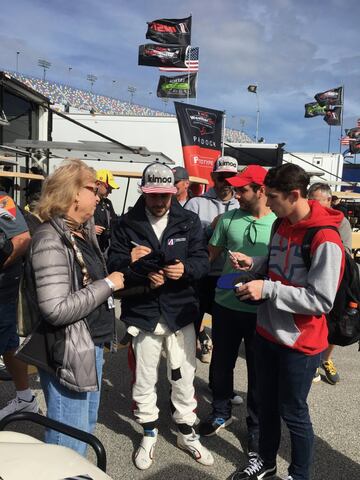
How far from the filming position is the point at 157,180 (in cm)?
266

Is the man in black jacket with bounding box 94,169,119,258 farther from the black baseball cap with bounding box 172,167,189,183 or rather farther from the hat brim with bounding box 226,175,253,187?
the hat brim with bounding box 226,175,253,187

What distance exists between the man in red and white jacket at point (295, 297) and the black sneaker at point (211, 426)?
2.87 feet

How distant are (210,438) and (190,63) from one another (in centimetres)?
1694

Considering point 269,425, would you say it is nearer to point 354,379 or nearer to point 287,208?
point 287,208

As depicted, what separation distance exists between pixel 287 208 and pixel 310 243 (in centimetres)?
24

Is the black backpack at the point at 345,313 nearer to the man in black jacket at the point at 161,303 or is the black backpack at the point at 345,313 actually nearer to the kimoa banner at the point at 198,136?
the man in black jacket at the point at 161,303

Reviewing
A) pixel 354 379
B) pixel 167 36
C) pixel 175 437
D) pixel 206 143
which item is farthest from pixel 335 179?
pixel 175 437

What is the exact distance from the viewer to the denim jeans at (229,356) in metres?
2.99

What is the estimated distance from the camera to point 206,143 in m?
9.62

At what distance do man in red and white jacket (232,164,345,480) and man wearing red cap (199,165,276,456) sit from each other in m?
0.54

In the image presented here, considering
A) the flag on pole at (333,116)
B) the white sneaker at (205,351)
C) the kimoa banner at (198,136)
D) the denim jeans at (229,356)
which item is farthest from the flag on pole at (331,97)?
the denim jeans at (229,356)

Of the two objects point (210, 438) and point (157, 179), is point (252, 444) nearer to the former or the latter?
point (210, 438)

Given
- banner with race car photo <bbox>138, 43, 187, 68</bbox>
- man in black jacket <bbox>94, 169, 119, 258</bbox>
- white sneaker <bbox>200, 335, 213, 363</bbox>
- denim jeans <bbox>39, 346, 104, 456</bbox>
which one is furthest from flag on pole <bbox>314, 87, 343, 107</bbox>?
denim jeans <bbox>39, 346, 104, 456</bbox>

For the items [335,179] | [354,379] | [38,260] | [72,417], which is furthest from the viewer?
[335,179]
